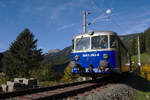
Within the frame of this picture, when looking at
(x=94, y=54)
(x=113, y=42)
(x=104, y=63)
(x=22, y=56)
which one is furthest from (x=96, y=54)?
(x=22, y=56)

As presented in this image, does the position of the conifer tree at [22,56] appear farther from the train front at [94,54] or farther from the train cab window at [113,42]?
the train cab window at [113,42]

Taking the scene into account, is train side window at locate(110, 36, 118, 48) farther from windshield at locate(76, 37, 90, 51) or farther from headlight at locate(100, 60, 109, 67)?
windshield at locate(76, 37, 90, 51)

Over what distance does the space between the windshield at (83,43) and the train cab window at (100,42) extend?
14.6 inches

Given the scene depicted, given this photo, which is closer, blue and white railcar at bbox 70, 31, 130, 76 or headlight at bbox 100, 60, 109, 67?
headlight at bbox 100, 60, 109, 67

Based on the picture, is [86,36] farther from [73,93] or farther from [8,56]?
[8,56]

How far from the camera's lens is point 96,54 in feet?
31.5

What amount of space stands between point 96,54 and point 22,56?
3319 centimetres

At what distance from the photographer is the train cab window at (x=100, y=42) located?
9.65m

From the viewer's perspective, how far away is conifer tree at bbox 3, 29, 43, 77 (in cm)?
3881

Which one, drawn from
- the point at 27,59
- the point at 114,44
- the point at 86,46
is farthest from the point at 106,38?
the point at 27,59

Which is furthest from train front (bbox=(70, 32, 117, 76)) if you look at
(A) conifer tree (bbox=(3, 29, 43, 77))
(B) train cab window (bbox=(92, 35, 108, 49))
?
(A) conifer tree (bbox=(3, 29, 43, 77))

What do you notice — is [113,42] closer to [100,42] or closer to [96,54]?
[100,42]

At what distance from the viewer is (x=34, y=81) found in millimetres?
9078

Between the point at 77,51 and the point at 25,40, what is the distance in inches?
1333
